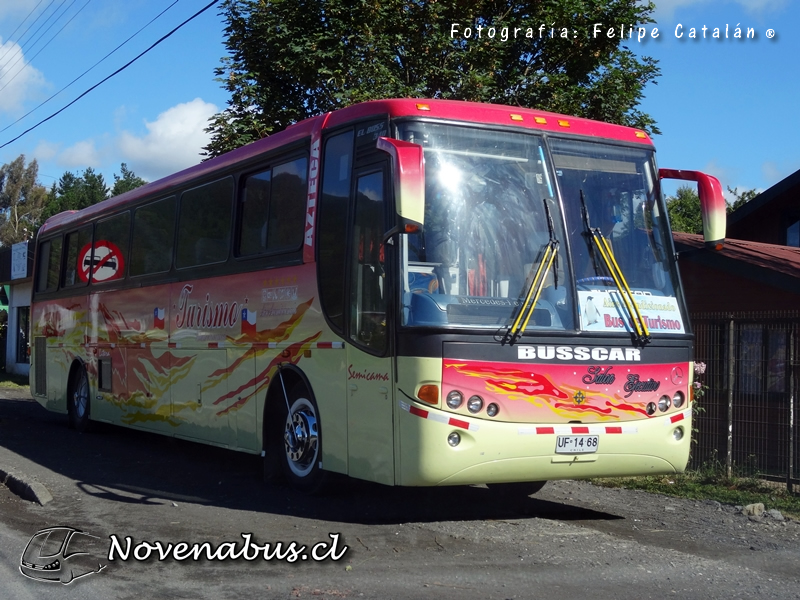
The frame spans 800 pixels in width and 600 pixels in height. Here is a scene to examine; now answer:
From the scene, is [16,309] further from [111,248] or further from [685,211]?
[685,211]

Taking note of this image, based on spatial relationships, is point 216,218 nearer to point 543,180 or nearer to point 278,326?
point 278,326

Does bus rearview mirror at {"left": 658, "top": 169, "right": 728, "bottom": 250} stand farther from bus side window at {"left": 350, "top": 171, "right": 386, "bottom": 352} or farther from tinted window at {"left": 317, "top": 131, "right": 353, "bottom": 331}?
tinted window at {"left": 317, "top": 131, "right": 353, "bottom": 331}

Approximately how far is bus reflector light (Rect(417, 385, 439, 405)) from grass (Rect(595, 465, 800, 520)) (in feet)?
12.7

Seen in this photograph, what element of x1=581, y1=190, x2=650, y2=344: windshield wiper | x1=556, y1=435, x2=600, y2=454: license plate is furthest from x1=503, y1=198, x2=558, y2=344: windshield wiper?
x1=556, y1=435, x2=600, y2=454: license plate

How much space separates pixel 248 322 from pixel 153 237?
353cm

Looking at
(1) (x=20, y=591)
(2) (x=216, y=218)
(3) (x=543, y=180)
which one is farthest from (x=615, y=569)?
(2) (x=216, y=218)

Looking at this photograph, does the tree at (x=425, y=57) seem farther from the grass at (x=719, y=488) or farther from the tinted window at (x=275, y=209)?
the grass at (x=719, y=488)

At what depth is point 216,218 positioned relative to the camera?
1107cm

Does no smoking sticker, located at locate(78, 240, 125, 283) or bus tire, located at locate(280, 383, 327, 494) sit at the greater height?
no smoking sticker, located at locate(78, 240, 125, 283)

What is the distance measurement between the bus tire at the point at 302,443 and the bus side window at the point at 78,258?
740cm

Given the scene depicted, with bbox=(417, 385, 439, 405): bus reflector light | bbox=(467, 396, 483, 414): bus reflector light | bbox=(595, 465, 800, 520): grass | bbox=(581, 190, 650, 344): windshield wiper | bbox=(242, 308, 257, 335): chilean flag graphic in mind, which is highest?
bbox=(581, 190, 650, 344): windshield wiper

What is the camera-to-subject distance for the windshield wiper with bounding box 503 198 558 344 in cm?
740

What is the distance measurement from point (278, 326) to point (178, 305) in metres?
2.89

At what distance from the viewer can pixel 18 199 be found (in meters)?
89.0
